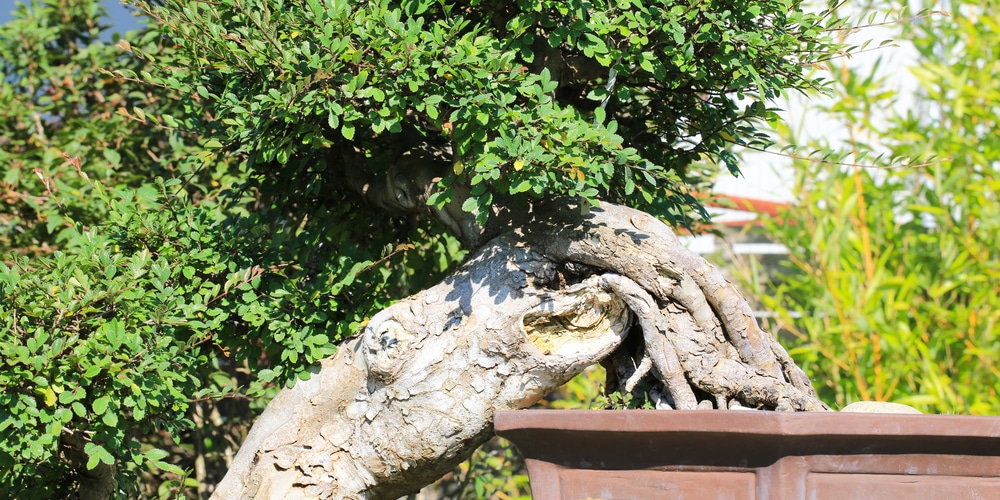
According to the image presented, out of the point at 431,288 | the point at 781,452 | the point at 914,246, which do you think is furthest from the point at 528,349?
the point at 914,246

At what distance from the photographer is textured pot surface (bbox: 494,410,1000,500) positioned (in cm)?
138

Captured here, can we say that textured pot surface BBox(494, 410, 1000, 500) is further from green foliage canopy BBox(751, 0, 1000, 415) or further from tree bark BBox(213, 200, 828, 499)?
green foliage canopy BBox(751, 0, 1000, 415)

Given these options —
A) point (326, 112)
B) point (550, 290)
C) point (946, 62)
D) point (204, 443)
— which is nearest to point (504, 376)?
point (550, 290)

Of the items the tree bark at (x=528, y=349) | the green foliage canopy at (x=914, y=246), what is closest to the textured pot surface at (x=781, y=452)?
Result: the tree bark at (x=528, y=349)

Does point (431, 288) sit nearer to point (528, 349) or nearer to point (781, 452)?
point (528, 349)

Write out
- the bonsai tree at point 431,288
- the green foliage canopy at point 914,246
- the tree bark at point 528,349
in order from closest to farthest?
1. the bonsai tree at point 431,288
2. the tree bark at point 528,349
3. the green foliage canopy at point 914,246

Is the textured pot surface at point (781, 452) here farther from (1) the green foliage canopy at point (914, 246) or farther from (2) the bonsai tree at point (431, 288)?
(1) the green foliage canopy at point (914, 246)

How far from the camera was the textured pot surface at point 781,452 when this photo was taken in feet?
4.51

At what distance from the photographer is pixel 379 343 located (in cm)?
182

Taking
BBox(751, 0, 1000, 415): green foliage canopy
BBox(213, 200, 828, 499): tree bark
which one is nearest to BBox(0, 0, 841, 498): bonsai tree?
BBox(213, 200, 828, 499): tree bark

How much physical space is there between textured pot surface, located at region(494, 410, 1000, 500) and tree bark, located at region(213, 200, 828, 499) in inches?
9.4

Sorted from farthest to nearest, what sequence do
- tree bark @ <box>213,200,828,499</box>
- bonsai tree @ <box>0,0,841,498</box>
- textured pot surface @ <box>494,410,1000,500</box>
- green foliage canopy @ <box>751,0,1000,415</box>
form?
green foliage canopy @ <box>751,0,1000,415</box>, tree bark @ <box>213,200,828,499</box>, bonsai tree @ <box>0,0,841,498</box>, textured pot surface @ <box>494,410,1000,500</box>

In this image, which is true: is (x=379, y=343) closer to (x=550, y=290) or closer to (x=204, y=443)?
(x=550, y=290)

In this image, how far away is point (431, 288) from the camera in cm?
191
